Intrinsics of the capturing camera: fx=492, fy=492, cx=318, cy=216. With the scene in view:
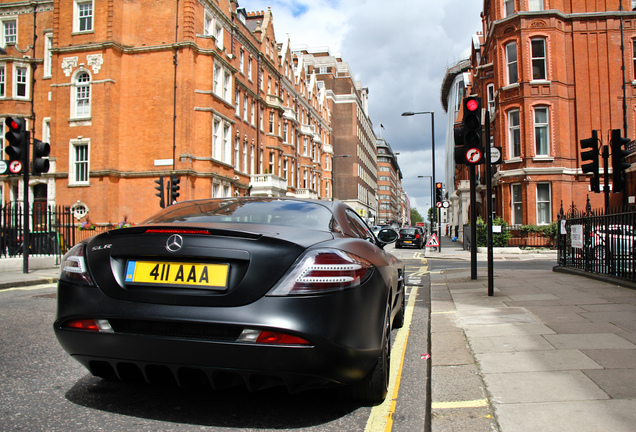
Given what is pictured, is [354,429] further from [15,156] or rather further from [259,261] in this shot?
[15,156]

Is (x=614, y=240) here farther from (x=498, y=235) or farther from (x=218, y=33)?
(x=218, y=33)

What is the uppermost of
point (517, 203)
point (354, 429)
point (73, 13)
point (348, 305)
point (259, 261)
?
point (73, 13)

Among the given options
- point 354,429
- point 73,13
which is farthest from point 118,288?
point 73,13

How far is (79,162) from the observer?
2956 cm

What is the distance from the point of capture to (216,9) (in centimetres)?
3219

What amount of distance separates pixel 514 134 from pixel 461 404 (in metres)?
27.2

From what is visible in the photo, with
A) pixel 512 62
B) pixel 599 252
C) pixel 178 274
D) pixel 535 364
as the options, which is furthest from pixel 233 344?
pixel 512 62

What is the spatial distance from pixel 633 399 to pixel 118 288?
311 centimetres

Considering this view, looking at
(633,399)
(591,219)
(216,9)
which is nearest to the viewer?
(633,399)

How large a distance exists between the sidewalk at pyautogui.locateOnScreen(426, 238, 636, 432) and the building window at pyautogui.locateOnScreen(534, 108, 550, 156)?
21.2 metres

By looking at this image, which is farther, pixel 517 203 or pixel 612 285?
pixel 517 203

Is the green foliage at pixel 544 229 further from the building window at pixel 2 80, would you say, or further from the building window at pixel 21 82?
the building window at pixel 2 80

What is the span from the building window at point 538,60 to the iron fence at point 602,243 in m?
17.5

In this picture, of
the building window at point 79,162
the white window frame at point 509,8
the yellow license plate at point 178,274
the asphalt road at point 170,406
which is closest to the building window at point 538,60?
the white window frame at point 509,8
